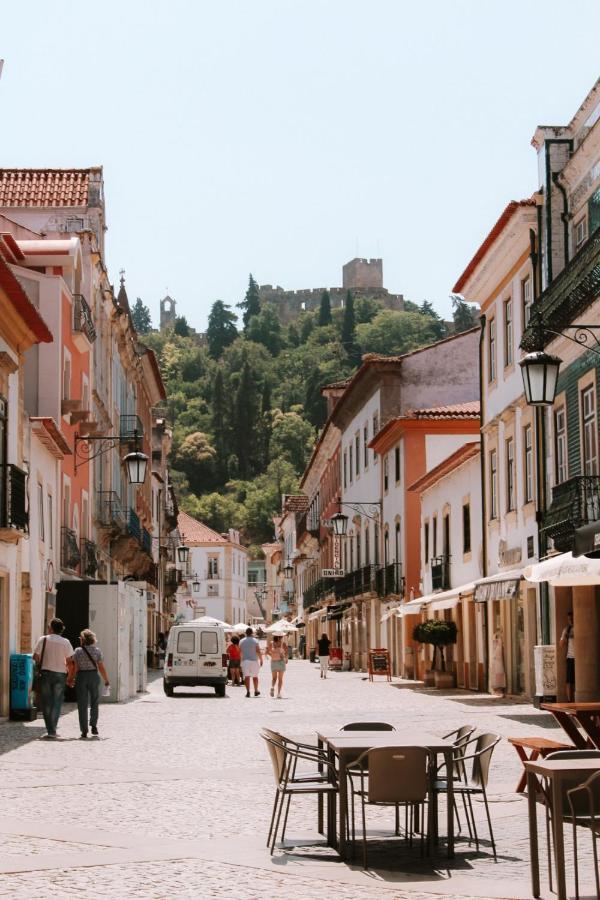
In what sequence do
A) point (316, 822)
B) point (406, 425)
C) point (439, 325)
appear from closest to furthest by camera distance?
1. point (316, 822)
2. point (406, 425)
3. point (439, 325)

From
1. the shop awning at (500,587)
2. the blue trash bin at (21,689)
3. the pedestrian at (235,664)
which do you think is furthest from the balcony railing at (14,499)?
the pedestrian at (235,664)

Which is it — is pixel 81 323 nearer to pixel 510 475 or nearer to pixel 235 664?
pixel 510 475

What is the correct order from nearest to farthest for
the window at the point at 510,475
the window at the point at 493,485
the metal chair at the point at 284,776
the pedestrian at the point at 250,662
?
the metal chair at the point at 284,776 < the window at the point at 510,475 < the window at the point at 493,485 < the pedestrian at the point at 250,662

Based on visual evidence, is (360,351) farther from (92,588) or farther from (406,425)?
(92,588)

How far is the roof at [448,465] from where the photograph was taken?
34.3m

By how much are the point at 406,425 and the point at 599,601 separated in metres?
20.7

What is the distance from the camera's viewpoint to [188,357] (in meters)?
171

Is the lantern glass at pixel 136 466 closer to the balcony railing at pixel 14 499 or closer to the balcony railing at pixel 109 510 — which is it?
the balcony railing at pixel 14 499

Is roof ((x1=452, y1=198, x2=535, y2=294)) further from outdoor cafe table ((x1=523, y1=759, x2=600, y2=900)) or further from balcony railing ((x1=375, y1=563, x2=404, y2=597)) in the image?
outdoor cafe table ((x1=523, y1=759, x2=600, y2=900))

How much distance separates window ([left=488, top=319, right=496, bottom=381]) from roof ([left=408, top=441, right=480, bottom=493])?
6.38 ft

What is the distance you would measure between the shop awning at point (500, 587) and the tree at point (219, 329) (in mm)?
159355

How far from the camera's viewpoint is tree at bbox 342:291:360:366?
168500 mm

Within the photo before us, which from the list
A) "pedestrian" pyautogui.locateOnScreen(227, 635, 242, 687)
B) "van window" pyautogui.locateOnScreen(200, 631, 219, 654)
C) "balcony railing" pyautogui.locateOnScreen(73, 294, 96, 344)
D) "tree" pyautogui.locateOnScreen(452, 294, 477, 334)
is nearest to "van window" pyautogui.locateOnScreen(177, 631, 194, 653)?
"van window" pyautogui.locateOnScreen(200, 631, 219, 654)

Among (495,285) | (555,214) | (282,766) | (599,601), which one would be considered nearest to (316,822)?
(282,766)
